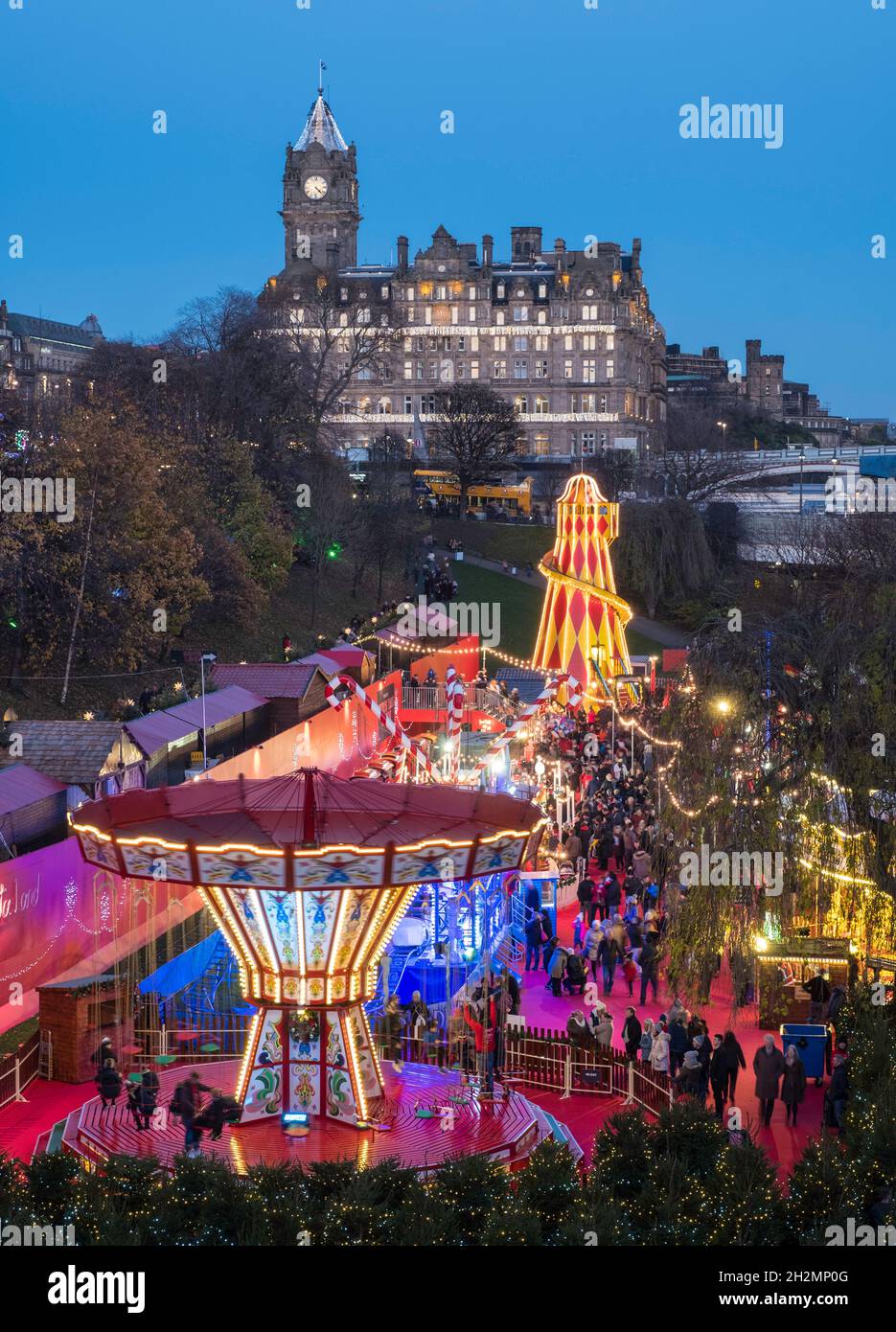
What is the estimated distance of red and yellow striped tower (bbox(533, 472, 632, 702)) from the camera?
48.9 meters

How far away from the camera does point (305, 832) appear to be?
15.6m

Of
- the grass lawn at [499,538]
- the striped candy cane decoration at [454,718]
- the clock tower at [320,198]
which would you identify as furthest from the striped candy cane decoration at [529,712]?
the clock tower at [320,198]

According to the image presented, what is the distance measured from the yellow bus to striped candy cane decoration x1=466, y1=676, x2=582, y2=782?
197 ft

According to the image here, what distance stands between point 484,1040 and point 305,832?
4745mm

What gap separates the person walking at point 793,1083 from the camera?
17797mm

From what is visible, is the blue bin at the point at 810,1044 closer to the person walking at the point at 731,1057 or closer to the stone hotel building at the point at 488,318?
the person walking at the point at 731,1057

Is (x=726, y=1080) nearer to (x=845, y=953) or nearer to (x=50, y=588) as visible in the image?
(x=845, y=953)

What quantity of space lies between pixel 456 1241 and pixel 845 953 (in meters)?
9.93

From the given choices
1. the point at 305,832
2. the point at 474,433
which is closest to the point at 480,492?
the point at 474,433

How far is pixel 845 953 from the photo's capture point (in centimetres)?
2067
